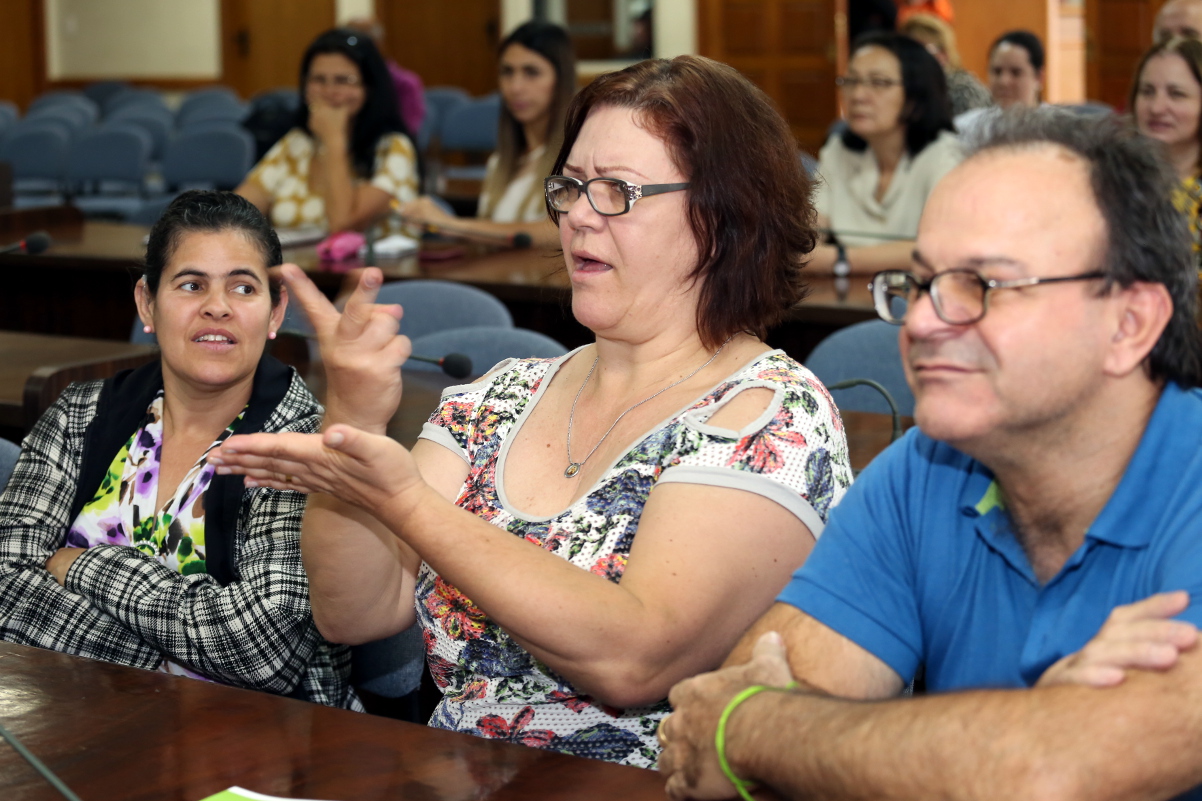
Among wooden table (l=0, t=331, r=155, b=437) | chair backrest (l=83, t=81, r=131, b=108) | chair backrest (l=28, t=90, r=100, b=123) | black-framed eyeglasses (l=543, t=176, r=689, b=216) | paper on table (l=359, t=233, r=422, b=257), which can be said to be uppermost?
chair backrest (l=83, t=81, r=131, b=108)

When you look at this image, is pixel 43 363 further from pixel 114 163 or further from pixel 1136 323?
pixel 114 163

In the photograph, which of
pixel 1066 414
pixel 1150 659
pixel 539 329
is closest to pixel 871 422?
pixel 1066 414

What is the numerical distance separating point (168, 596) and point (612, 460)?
64 cm

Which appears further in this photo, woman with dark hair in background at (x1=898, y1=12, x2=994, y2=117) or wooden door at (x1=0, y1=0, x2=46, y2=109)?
wooden door at (x1=0, y1=0, x2=46, y2=109)

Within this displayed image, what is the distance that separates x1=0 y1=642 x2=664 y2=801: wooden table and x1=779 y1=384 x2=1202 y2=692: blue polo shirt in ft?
0.88

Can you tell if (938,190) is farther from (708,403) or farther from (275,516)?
(275,516)

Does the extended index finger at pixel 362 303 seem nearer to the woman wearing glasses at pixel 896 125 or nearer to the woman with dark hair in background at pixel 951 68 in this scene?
the woman wearing glasses at pixel 896 125

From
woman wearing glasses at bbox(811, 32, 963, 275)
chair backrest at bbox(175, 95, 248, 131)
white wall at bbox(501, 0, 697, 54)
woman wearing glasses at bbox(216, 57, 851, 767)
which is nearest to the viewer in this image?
woman wearing glasses at bbox(216, 57, 851, 767)

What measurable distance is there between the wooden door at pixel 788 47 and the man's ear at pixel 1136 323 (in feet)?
28.9

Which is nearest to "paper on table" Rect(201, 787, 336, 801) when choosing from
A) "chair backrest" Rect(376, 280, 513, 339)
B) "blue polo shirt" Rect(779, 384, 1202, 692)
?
"blue polo shirt" Rect(779, 384, 1202, 692)

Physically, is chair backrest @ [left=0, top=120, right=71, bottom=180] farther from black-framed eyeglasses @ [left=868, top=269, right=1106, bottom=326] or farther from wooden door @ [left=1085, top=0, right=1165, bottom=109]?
black-framed eyeglasses @ [left=868, top=269, right=1106, bottom=326]

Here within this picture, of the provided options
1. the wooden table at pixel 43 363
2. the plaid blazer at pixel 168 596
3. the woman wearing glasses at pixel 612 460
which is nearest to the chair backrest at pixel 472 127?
the wooden table at pixel 43 363

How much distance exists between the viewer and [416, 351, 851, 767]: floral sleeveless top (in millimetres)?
1424

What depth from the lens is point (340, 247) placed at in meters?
4.07
